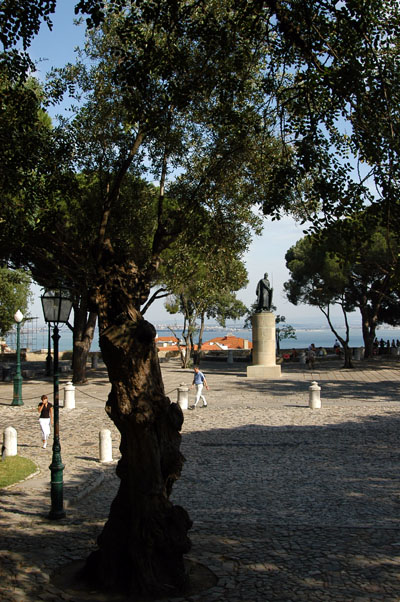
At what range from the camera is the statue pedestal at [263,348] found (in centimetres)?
3200

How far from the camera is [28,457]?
42.2 feet

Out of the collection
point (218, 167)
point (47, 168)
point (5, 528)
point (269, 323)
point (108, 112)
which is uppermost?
point (108, 112)

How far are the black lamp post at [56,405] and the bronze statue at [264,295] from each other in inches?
919

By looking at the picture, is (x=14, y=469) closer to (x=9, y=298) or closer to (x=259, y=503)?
(x=259, y=503)

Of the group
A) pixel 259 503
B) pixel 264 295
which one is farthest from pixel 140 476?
pixel 264 295

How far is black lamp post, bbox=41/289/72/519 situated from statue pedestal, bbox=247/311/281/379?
22.0 m

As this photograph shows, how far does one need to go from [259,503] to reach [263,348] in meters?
23.2

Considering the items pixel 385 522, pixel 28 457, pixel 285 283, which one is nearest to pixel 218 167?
pixel 28 457

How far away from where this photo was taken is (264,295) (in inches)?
1323

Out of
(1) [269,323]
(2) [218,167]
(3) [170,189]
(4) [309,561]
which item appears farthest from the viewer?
(1) [269,323]

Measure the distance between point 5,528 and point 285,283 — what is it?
145 feet

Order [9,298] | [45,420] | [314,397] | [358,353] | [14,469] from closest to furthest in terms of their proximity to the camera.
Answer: [14,469] → [45,420] → [314,397] → [9,298] → [358,353]

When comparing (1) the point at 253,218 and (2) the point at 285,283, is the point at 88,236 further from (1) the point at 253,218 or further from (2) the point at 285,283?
(2) the point at 285,283

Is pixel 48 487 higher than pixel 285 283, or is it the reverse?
pixel 285 283
